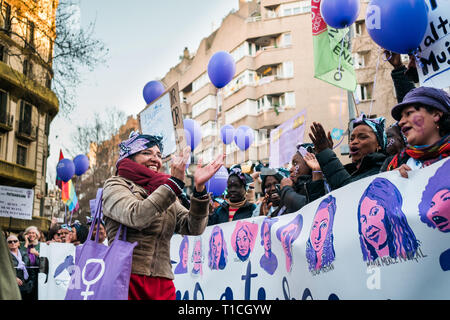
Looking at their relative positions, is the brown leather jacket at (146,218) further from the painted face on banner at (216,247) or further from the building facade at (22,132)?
the building facade at (22,132)

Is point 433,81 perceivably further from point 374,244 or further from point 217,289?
point 217,289

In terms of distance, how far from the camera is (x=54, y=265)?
7.82m

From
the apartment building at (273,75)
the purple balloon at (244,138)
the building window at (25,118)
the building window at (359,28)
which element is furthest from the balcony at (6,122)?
the building window at (359,28)

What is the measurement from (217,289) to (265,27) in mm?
30250

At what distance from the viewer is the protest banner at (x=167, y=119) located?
5418mm

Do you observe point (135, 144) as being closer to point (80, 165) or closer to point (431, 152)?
point (431, 152)

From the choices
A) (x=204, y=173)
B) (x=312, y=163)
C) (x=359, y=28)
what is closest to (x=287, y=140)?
(x=312, y=163)

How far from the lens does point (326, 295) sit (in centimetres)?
293

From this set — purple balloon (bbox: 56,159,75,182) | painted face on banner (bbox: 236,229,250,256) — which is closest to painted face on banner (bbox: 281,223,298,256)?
painted face on banner (bbox: 236,229,250,256)

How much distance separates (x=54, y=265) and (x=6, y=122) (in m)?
22.5

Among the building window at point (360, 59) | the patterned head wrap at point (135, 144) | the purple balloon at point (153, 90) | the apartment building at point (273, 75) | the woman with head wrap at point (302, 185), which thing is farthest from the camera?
the apartment building at point (273, 75)

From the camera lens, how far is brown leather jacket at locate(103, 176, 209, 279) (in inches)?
109

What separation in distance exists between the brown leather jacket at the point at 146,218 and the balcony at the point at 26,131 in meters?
28.5

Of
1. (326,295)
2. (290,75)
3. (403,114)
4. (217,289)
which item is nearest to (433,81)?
(403,114)
